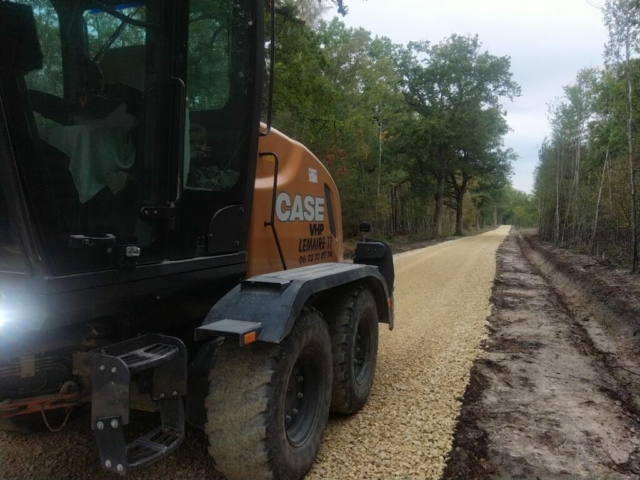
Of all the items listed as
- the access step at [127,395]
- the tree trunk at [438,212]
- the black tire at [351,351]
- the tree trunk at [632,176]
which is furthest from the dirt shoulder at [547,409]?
the tree trunk at [438,212]

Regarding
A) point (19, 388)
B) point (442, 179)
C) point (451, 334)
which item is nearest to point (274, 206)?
point (19, 388)

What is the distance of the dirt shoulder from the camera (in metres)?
3.16

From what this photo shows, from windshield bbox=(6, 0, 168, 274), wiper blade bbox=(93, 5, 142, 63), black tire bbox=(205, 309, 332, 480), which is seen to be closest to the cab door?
windshield bbox=(6, 0, 168, 274)

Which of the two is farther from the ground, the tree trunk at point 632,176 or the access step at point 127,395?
the tree trunk at point 632,176

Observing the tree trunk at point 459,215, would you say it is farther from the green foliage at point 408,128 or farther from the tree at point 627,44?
the tree at point 627,44

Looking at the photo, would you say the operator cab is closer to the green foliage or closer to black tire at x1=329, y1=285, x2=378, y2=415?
black tire at x1=329, y1=285, x2=378, y2=415

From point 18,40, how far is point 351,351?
277 cm

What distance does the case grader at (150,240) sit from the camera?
1.89 m

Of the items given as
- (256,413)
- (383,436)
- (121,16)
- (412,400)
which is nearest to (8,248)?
(121,16)

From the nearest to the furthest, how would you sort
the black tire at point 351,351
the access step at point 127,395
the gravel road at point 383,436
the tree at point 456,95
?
the access step at point 127,395 → the gravel road at point 383,436 → the black tire at point 351,351 → the tree at point 456,95

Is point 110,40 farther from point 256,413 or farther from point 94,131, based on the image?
point 256,413

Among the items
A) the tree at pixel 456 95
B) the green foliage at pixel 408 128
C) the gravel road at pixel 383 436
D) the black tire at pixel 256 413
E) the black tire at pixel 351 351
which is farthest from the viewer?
the tree at pixel 456 95

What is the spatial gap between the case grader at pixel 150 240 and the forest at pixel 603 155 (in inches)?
459

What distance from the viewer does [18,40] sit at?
1762 mm
